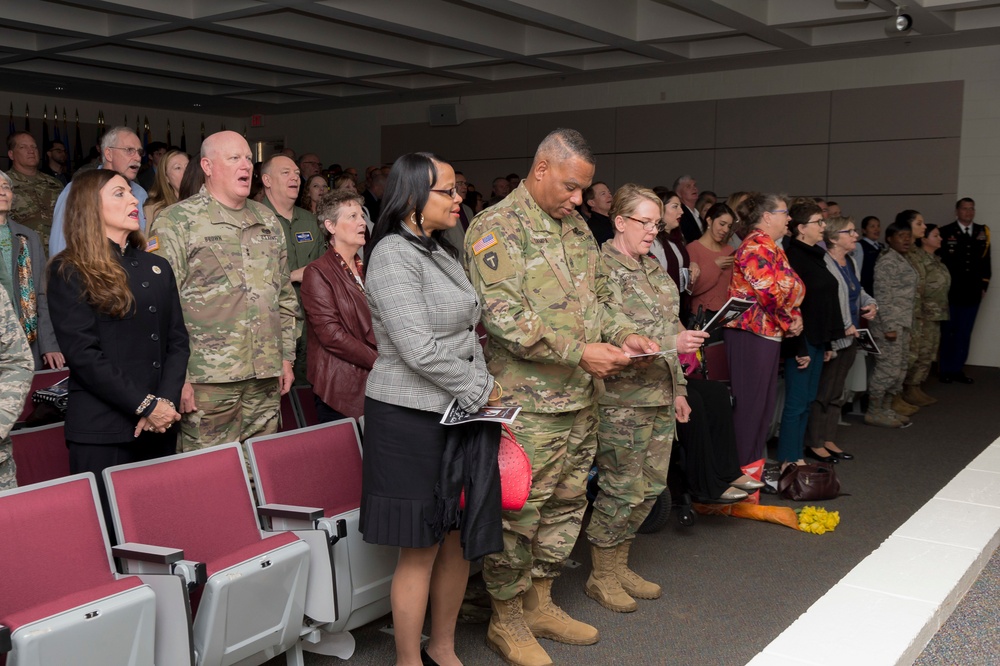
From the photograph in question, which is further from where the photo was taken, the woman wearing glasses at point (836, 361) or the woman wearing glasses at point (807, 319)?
the woman wearing glasses at point (836, 361)

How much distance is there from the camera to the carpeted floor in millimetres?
2879

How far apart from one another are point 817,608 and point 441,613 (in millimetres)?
Answer: 1103

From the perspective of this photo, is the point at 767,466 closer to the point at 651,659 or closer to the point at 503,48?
the point at 651,659

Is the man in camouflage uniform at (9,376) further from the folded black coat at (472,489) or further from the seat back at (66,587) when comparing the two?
the folded black coat at (472,489)

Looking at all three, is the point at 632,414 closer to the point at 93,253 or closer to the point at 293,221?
the point at 93,253

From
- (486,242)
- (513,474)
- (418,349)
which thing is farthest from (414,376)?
(486,242)

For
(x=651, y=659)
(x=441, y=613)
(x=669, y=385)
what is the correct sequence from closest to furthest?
(x=441, y=613)
(x=651, y=659)
(x=669, y=385)

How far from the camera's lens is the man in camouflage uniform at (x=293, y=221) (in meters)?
4.20

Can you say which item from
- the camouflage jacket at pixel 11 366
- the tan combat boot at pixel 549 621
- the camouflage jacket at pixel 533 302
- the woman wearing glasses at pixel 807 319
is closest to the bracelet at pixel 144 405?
the camouflage jacket at pixel 11 366

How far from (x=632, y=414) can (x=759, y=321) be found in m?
1.65

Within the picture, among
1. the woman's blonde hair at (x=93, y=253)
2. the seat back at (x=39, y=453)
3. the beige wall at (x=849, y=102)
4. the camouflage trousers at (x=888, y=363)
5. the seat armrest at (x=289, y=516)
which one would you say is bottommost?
the camouflage trousers at (x=888, y=363)

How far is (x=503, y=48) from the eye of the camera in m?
8.80

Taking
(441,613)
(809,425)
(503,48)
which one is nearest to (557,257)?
(441,613)

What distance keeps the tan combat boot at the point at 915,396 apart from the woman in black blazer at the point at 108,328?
259 inches
